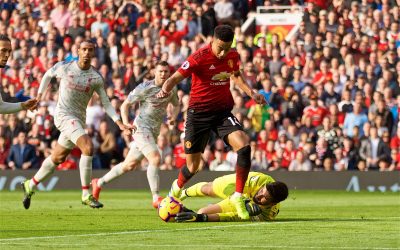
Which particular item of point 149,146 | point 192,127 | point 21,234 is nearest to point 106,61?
point 149,146

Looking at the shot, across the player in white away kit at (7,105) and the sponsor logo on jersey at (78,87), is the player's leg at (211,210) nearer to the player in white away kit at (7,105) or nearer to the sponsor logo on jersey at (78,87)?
the player in white away kit at (7,105)

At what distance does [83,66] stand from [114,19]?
482 inches

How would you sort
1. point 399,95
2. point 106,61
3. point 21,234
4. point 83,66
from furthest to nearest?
point 106,61 → point 399,95 → point 83,66 → point 21,234

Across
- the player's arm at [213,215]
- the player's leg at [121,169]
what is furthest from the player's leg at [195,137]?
the player's leg at [121,169]

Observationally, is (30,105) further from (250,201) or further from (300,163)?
(300,163)

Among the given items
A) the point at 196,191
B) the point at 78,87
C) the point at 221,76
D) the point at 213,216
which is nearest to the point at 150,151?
the point at 78,87

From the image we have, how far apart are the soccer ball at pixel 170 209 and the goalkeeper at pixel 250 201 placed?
4.2 inches

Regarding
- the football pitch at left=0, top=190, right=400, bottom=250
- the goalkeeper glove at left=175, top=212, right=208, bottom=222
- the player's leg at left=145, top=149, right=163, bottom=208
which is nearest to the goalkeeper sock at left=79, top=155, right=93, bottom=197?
the football pitch at left=0, top=190, right=400, bottom=250

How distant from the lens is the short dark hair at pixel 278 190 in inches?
572

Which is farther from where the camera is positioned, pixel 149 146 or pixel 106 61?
pixel 106 61

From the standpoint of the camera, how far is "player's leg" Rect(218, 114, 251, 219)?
49.5ft

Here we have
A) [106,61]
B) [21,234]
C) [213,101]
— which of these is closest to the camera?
[21,234]

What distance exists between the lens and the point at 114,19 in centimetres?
3145

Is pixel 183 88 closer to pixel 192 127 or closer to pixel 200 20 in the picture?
pixel 200 20
